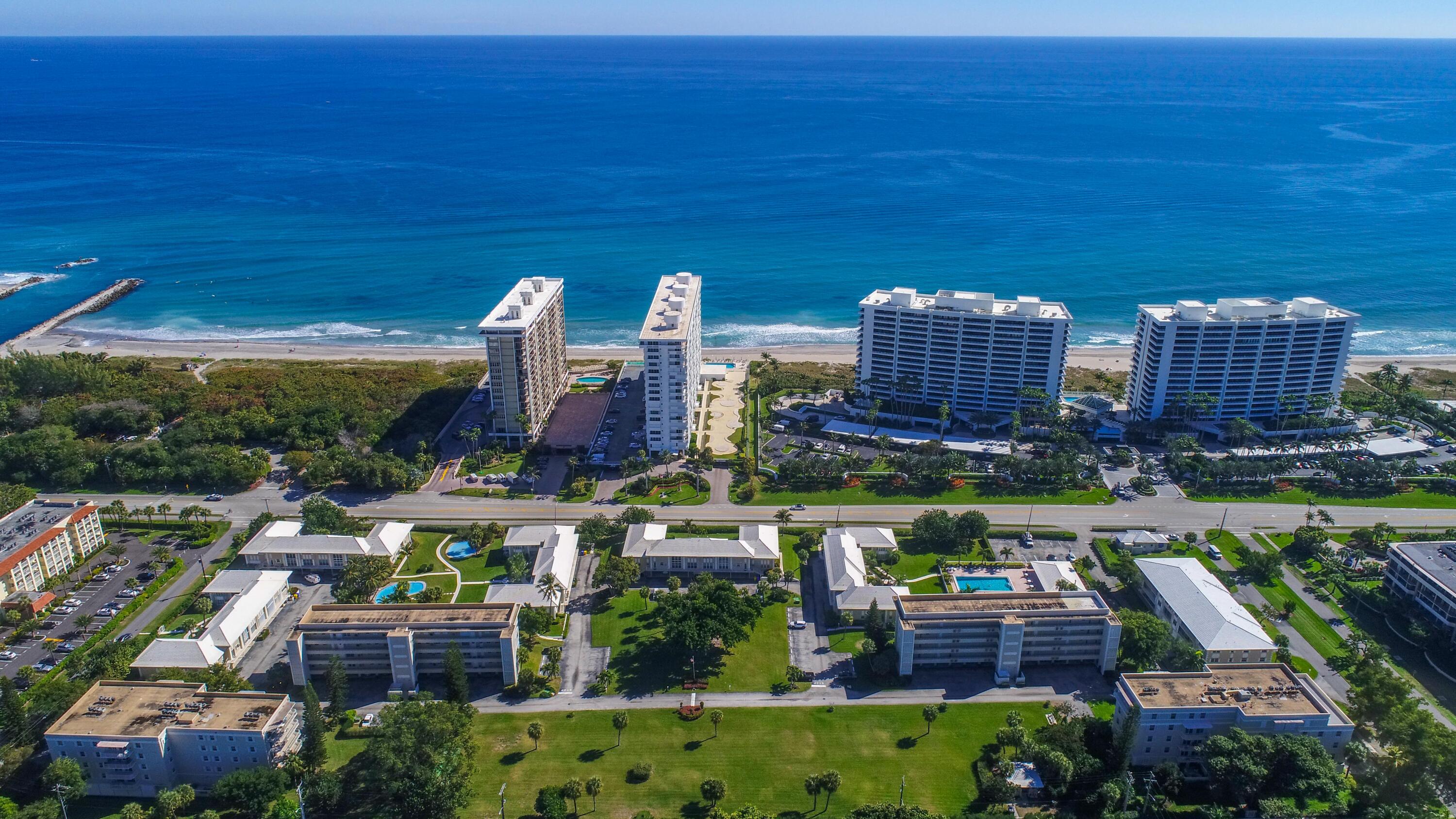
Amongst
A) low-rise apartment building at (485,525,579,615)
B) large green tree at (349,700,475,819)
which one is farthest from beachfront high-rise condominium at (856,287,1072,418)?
large green tree at (349,700,475,819)

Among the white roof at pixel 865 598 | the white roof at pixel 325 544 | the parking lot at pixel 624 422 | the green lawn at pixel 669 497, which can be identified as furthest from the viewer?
the parking lot at pixel 624 422

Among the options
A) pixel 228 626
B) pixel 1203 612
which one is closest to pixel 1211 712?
pixel 1203 612

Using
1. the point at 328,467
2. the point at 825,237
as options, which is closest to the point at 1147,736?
the point at 328,467

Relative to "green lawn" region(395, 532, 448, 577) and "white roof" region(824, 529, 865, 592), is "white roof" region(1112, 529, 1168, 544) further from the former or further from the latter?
"green lawn" region(395, 532, 448, 577)

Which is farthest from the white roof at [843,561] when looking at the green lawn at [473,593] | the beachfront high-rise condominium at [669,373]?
the green lawn at [473,593]

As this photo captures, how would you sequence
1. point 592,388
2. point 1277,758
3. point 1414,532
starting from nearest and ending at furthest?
point 1277,758, point 1414,532, point 592,388

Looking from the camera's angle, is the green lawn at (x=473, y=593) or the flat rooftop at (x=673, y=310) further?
the flat rooftop at (x=673, y=310)

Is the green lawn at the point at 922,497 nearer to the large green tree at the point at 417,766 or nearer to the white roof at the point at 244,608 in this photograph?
the large green tree at the point at 417,766

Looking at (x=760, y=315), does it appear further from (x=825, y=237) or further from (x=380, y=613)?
(x=380, y=613)
